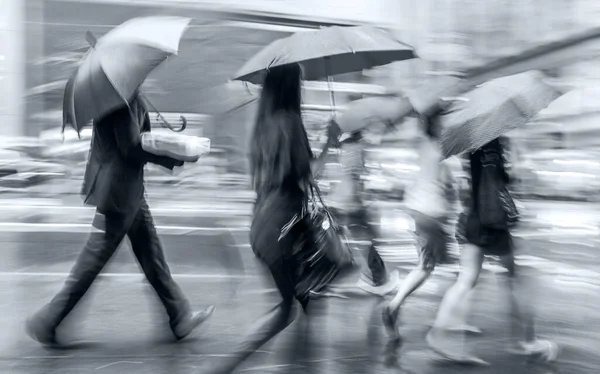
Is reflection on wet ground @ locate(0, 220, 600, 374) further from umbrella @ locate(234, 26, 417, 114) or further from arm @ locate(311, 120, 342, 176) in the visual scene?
umbrella @ locate(234, 26, 417, 114)

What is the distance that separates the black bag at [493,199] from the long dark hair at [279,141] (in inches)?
54.1

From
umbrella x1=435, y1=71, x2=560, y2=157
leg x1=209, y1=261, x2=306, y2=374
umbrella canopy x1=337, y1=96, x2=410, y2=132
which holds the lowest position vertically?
leg x1=209, y1=261, x2=306, y2=374

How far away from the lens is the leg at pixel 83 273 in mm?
4258

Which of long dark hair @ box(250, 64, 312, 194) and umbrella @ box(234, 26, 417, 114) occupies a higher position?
umbrella @ box(234, 26, 417, 114)

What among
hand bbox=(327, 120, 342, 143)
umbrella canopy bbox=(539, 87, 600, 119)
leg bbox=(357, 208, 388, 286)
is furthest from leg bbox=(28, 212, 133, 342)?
umbrella canopy bbox=(539, 87, 600, 119)

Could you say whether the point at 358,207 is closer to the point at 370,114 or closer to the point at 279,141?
the point at 370,114

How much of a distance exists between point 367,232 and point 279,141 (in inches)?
105

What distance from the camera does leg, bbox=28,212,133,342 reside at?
426 cm

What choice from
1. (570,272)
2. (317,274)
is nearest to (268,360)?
(317,274)

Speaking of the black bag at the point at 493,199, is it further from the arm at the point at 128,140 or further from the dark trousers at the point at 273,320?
the arm at the point at 128,140

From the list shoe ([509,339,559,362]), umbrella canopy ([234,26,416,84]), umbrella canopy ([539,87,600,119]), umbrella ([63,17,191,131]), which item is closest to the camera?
umbrella canopy ([234,26,416,84])

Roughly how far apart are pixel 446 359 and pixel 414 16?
34.7ft

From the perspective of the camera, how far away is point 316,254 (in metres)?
3.51

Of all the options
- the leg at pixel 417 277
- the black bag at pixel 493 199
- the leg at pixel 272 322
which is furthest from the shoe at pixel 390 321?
the leg at pixel 272 322
